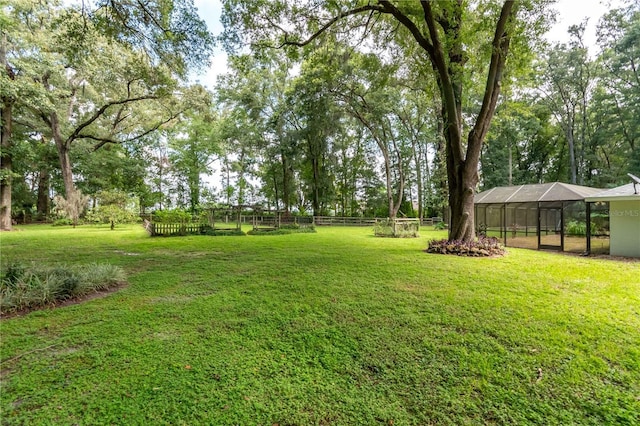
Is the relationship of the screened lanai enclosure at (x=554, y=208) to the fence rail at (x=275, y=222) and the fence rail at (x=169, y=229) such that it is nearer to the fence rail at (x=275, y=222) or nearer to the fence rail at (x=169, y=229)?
the fence rail at (x=275, y=222)

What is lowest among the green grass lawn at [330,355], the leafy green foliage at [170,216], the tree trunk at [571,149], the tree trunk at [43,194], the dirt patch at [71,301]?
the green grass lawn at [330,355]

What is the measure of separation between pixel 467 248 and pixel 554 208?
6616 millimetres

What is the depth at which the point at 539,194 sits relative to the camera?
10234mm

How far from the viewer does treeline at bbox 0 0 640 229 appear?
375 inches

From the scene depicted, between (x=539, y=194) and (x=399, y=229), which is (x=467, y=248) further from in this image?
(x=399, y=229)

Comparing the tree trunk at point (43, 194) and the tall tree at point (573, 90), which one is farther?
the tree trunk at point (43, 194)

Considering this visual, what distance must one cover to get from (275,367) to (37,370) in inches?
79.6

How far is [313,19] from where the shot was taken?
8.48 meters

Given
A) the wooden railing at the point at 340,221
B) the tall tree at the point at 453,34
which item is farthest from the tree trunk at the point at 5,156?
the wooden railing at the point at 340,221

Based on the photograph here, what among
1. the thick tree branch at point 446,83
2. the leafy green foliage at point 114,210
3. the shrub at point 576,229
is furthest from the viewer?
the leafy green foliage at point 114,210

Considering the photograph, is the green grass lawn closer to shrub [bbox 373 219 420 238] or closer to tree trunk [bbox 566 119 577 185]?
shrub [bbox 373 219 420 238]

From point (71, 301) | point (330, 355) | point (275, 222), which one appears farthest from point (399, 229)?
point (71, 301)

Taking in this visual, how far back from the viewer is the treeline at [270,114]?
952 cm

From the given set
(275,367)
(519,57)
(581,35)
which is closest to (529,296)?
(275,367)
